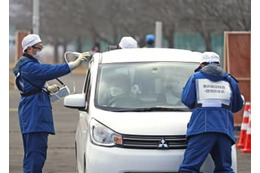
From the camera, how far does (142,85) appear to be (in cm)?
858

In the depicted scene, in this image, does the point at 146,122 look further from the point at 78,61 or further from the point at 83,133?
the point at 78,61

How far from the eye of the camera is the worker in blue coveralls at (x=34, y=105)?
865cm

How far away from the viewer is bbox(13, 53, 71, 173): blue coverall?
28.4 ft

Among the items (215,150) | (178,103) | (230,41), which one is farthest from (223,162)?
(230,41)

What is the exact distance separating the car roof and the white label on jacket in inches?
43.6

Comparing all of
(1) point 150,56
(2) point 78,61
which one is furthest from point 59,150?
(2) point 78,61

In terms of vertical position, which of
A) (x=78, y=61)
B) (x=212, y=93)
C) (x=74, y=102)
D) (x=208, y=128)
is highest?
(x=78, y=61)

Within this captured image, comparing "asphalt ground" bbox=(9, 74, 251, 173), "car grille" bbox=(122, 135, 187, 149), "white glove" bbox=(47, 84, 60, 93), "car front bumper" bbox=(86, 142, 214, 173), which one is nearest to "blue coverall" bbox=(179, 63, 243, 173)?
"car front bumper" bbox=(86, 142, 214, 173)

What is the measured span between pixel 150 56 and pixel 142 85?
538 mm

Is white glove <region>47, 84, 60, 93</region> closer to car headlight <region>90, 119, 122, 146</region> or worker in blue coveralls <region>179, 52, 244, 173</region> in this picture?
car headlight <region>90, 119, 122, 146</region>

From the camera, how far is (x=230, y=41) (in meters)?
16.3
